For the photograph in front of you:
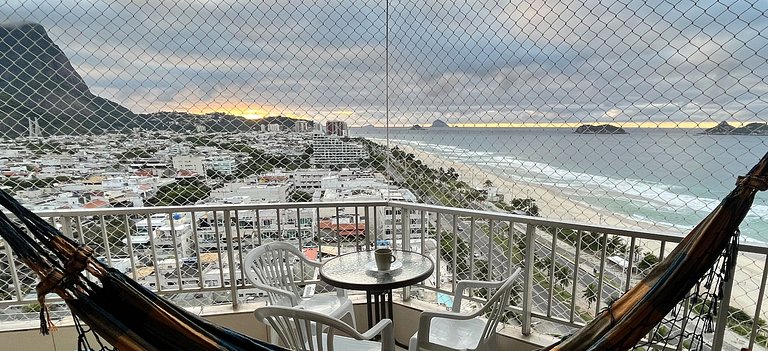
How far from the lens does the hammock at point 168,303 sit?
3.63 ft

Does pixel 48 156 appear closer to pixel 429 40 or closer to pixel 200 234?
pixel 200 234

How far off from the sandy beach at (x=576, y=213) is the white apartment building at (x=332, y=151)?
0.39m

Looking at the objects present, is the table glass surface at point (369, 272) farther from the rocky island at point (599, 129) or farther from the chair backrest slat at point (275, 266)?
the rocky island at point (599, 129)

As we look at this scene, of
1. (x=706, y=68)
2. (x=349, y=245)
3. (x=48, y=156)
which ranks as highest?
(x=706, y=68)

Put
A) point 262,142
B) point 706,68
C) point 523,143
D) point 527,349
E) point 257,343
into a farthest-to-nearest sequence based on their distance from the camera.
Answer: point 262,142, point 523,143, point 527,349, point 706,68, point 257,343

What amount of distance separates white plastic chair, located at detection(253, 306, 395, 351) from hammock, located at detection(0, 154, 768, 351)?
302 mm

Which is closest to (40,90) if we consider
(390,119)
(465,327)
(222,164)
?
(222,164)

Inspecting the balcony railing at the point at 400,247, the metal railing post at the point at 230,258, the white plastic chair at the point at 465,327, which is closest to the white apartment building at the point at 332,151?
the balcony railing at the point at 400,247

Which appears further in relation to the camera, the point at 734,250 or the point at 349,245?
the point at 349,245

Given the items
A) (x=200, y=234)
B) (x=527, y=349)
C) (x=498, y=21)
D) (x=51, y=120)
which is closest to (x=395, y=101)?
(x=498, y=21)

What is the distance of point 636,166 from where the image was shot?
2.22m

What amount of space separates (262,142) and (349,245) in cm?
114

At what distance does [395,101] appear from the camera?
3.16 metres

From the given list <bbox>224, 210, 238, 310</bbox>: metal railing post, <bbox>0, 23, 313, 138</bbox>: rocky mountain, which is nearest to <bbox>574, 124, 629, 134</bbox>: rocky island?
<bbox>224, 210, 238, 310</bbox>: metal railing post
